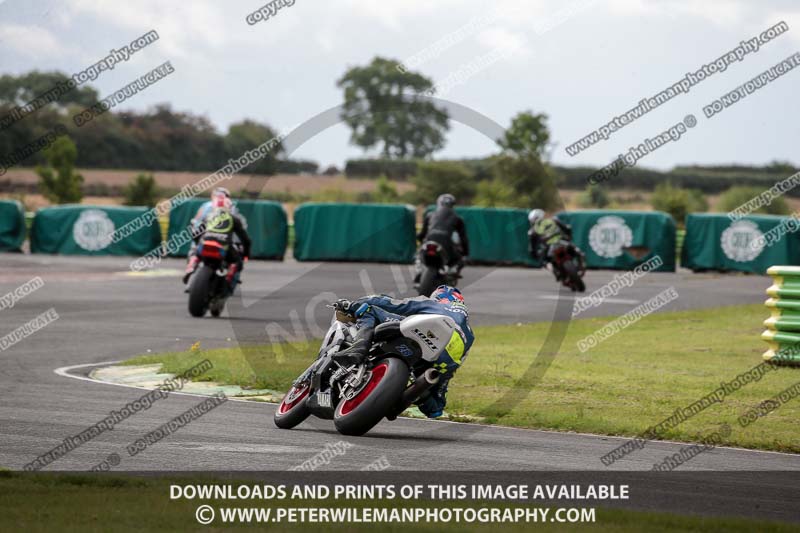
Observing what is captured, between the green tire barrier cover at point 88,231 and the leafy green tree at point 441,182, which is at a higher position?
the leafy green tree at point 441,182

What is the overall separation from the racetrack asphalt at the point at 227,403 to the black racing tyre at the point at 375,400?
0.52ft

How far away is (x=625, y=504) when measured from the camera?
24.9 ft

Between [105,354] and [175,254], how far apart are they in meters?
21.4

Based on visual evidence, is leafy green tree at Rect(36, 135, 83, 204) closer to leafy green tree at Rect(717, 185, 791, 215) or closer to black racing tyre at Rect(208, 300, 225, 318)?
leafy green tree at Rect(717, 185, 791, 215)

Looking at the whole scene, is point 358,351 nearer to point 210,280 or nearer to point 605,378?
point 605,378

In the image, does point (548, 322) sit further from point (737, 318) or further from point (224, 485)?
point (224, 485)

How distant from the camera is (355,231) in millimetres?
36844

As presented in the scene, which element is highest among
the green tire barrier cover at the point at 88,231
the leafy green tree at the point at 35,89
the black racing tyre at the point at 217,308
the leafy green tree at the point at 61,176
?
the leafy green tree at the point at 35,89

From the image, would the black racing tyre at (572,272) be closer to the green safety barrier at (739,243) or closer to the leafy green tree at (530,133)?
the green safety barrier at (739,243)

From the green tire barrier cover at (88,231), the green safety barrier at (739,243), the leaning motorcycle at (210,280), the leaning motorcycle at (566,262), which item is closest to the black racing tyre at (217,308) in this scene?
the leaning motorcycle at (210,280)

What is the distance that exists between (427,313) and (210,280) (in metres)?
10.4

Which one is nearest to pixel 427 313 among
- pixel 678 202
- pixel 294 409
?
pixel 294 409

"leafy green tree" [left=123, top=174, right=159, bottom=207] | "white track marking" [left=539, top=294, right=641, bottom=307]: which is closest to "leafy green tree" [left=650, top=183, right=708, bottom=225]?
"leafy green tree" [left=123, top=174, right=159, bottom=207]

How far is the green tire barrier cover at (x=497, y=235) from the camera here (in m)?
37.0
